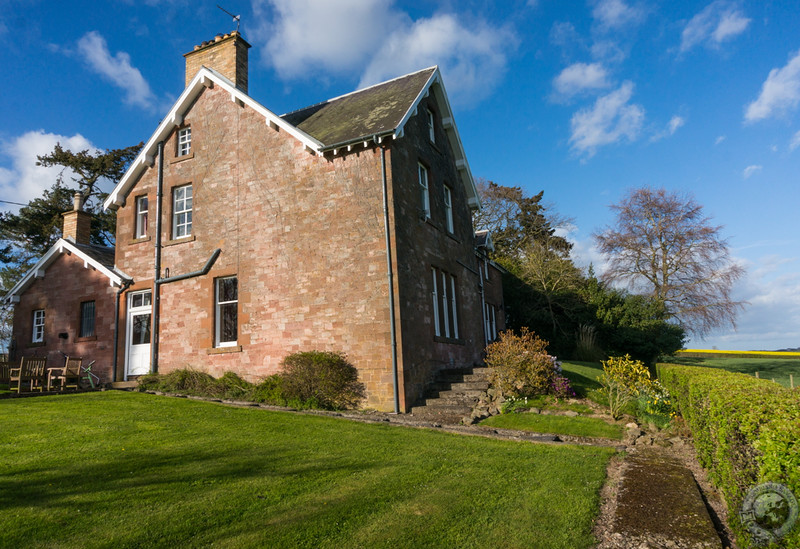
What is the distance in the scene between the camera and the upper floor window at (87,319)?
18927 mm

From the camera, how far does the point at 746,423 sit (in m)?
4.65

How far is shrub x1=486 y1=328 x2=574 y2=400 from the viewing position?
13616 mm

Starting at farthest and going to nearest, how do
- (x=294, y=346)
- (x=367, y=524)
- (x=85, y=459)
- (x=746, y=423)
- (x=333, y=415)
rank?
(x=294, y=346), (x=333, y=415), (x=85, y=459), (x=367, y=524), (x=746, y=423)

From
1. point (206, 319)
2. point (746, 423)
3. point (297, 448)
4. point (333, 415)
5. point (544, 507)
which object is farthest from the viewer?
point (206, 319)

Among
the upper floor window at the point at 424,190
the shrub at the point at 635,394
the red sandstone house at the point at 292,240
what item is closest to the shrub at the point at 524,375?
the shrub at the point at 635,394

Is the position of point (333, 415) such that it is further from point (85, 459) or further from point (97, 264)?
point (97, 264)

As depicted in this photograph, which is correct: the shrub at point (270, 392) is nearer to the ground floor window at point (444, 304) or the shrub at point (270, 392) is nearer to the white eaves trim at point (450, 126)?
the ground floor window at point (444, 304)

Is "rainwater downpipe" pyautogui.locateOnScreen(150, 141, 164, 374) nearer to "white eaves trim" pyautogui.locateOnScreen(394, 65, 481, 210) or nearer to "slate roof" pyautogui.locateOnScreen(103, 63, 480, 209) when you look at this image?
"slate roof" pyautogui.locateOnScreen(103, 63, 480, 209)

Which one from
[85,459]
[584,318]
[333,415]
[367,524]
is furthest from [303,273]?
[584,318]

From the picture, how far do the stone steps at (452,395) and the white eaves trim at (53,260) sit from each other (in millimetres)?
11468

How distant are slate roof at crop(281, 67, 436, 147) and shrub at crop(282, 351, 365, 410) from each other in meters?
6.10

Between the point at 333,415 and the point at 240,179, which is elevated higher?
the point at 240,179

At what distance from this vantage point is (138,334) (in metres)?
18.0

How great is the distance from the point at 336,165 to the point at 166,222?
7114 millimetres
